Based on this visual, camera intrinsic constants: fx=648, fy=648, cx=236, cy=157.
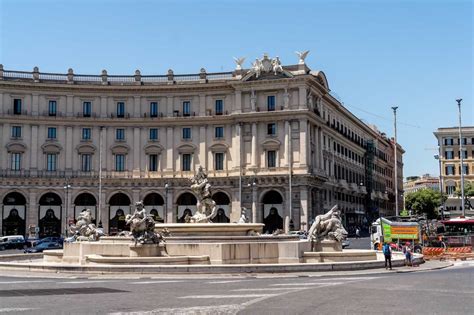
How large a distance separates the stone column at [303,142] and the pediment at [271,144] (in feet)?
9.93

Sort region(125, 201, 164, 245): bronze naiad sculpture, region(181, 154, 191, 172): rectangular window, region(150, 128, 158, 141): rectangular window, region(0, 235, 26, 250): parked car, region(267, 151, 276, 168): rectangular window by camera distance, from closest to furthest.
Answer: region(125, 201, 164, 245): bronze naiad sculpture → region(0, 235, 26, 250): parked car → region(267, 151, 276, 168): rectangular window → region(181, 154, 191, 172): rectangular window → region(150, 128, 158, 141): rectangular window

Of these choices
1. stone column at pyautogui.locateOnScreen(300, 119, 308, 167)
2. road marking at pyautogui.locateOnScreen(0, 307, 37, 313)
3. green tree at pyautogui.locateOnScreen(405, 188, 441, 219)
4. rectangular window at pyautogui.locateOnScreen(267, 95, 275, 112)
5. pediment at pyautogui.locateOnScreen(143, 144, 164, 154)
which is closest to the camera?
road marking at pyautogui.locateOnScreen(0, 307, 37, 313)

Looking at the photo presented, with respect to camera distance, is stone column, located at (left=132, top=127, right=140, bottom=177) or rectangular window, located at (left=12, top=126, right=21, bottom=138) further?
stone column, located at (left=132, top=127, right=140, bottom=177)

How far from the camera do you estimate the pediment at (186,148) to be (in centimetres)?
8406

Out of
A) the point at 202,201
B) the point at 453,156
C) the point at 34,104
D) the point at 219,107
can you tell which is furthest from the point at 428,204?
the point at 202,201

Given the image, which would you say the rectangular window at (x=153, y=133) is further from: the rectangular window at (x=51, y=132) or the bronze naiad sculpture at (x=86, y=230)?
the bronze naiad sculpture at (x=86, y=230)

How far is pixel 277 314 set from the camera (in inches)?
619

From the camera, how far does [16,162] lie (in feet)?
268

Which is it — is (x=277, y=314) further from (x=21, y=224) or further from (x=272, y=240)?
(x=21, y=224)

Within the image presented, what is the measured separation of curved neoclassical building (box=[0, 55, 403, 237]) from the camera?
80.3 metres

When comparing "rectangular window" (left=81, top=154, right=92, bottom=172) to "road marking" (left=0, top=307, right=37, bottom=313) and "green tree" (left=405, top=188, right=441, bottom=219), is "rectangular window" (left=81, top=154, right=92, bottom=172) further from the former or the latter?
"road marking" (left=0, top=307, right=37, bottom=313)

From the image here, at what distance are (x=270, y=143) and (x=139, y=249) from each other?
2012 inches

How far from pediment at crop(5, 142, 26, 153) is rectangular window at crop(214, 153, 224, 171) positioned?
79.4 feet

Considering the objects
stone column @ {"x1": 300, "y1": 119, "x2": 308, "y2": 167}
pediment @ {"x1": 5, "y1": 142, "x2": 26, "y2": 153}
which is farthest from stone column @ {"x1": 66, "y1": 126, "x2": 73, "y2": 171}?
stone column @ {"x1": 300, "y1": 119, "x2": 308, "y2": 167}
